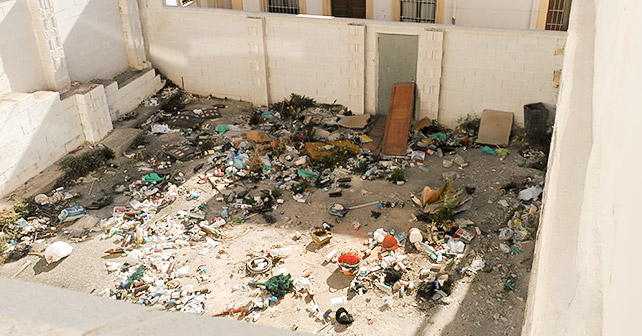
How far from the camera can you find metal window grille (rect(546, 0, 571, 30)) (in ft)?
40.4

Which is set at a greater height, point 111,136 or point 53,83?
point 53,83

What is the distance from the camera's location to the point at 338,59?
12.6 metres

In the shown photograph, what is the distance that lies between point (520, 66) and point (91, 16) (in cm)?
937

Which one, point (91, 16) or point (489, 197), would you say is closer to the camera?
point (489, 197)

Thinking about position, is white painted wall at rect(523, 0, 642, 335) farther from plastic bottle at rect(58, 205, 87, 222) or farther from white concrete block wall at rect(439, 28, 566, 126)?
white concrete block wall at rect(439, 28, 566, 126)

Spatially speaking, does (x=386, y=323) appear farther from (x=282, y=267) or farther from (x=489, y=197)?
(x=489, y=197)

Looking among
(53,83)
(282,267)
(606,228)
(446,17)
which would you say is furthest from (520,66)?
(606,228)

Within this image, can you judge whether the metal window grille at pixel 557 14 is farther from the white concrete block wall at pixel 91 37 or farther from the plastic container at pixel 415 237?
the white concrete block wall at pixel 91 37

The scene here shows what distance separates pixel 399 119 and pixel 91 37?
7158 millimetres

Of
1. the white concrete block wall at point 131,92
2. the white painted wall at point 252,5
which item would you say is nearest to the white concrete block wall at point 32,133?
the white concrete block wall at point 131,92

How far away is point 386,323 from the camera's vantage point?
278 inches

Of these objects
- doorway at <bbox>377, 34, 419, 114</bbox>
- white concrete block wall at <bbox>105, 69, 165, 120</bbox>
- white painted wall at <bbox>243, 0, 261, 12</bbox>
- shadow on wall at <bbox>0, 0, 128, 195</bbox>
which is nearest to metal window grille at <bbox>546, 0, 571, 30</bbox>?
doorway at <bbox>377, 34, 419, 114</bbox>

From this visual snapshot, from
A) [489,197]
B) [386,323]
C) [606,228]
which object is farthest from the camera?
[489,197]

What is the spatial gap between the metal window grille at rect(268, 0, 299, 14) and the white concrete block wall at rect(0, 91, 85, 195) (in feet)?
19.7
